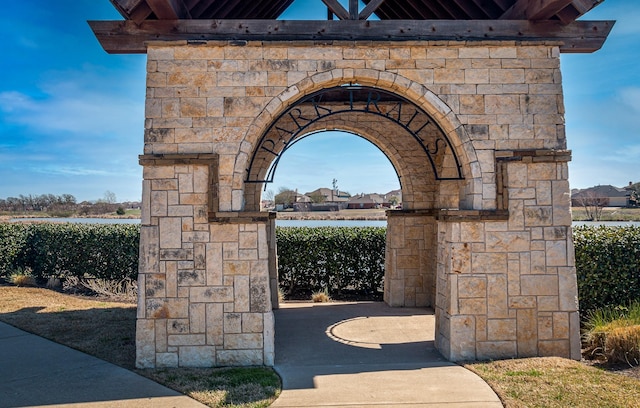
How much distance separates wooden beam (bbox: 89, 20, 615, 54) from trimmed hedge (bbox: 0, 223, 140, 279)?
6093 mm

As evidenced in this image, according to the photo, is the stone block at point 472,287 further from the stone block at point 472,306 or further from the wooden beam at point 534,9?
the wooden beam at point 534,9

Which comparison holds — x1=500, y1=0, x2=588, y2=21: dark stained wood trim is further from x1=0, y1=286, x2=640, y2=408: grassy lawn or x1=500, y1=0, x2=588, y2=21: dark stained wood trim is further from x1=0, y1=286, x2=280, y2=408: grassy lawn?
x1=0, y1=286, x2=280, y2=408: grassy lawn

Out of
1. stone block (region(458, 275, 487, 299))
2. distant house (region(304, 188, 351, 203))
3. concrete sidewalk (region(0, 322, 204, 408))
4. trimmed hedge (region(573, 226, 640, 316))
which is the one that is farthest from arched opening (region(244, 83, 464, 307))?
distant house (region(304, 188, 351, 203))

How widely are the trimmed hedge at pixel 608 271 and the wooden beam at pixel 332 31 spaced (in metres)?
3.20

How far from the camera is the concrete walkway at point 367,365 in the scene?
13.5 ft

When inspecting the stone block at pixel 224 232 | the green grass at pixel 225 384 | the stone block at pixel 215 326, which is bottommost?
the green grass at pixel 225 384

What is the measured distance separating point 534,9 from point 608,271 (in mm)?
4208

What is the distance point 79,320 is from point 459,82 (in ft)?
23.8

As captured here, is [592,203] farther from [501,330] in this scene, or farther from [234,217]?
[234,217]

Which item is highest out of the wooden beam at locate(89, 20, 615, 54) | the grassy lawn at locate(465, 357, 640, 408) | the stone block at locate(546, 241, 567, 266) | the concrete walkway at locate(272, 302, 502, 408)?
the wooden beam at locate(89, 20, 615, 54)

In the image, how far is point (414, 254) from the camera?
8711 mm

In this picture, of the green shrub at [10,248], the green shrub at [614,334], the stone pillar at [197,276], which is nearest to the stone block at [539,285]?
the green shrub at [614,334]

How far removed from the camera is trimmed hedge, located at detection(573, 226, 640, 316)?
655 centimetres

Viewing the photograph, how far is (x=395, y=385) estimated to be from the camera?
4.48 m
